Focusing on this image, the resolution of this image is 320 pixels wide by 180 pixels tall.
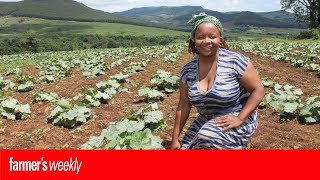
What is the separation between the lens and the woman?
17.1 ft

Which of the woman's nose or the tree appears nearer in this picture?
the woman's nose

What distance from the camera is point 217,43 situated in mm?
5191

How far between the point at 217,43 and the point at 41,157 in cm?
244

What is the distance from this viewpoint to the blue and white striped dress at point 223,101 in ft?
17.1

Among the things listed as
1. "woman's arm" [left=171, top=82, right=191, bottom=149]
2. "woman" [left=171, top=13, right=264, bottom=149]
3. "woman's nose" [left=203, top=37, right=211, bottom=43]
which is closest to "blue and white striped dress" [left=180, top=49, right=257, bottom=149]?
"woman" [left=171, top=13, right=264, bottom=149]

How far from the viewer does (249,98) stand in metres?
5.25

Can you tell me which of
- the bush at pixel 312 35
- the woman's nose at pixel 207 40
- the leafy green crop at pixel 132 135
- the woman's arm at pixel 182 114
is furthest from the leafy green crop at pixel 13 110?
the bush at pixel 312 35

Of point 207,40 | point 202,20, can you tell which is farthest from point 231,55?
point 202,20

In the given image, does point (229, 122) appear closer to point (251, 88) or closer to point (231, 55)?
point (251, 88)

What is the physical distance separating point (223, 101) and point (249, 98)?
32 cm

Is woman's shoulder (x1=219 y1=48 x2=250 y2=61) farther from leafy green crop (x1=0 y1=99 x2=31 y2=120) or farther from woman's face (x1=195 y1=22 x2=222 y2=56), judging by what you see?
leafy green crop (x1=0 y1=99 x2=31 y2=120)

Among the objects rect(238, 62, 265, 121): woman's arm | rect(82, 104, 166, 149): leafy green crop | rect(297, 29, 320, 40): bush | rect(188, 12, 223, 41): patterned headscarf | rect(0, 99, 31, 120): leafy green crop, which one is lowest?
rect(297, 29, 320, 40): bush

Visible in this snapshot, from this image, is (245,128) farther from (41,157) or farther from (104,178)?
(41,157)

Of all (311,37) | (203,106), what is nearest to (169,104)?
(203,106)
